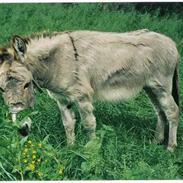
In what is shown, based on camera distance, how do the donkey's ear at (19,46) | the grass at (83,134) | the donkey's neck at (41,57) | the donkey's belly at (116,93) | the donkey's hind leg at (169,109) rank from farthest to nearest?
the donkey's hind leg at (169,109)
the donkey's belly at (116,93)
the donkey's neck at (41,57)
the grass at (83,134)
the donkey's ear at (19,46)

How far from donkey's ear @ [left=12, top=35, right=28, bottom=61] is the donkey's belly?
39.5 inches

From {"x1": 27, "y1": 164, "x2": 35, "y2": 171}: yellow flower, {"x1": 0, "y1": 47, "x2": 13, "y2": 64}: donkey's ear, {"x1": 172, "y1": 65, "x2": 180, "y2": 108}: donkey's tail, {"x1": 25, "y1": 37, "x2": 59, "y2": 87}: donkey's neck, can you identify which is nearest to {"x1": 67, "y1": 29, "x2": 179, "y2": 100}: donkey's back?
{"x1": 172, "y1": 65, "x2": 180, "y2": 108}: donkey's tail

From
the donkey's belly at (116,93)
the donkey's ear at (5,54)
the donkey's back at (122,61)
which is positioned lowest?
the donkey's belly at (116,93)

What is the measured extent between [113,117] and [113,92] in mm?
415

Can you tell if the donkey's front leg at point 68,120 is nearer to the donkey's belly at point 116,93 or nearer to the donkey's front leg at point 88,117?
the donkey's front leg at point 88,117

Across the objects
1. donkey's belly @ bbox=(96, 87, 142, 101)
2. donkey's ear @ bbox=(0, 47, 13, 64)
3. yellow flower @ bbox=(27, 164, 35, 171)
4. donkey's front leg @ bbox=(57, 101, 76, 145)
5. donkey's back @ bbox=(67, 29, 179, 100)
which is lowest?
yellow flower @ bbox=(27, 164, 35, 171)

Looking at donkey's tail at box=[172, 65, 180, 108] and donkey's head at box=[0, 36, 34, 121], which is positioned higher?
donkey's head at box=[0, 36, 34, 121]

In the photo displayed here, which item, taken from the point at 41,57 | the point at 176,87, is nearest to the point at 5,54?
the point at 41,57

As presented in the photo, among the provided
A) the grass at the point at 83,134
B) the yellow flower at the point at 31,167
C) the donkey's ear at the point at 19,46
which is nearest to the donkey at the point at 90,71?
the donkey's ear at the point at 19,46

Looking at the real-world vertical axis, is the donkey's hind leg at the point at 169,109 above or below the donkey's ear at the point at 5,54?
below

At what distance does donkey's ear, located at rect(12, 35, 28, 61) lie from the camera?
645 cm

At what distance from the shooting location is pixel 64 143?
7.23 m

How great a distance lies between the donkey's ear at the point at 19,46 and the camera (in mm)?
6449

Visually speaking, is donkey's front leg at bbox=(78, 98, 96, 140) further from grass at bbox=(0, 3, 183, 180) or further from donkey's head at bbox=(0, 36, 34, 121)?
donkey's head at bbox=(0, 36, 34, 121)
